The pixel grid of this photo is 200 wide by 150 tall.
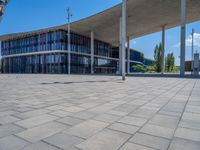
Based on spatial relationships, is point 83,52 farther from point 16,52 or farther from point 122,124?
point 122,124

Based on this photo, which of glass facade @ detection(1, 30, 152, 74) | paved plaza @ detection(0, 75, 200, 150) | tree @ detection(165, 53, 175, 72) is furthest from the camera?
tree @ detection(165, 53, 175, 72)

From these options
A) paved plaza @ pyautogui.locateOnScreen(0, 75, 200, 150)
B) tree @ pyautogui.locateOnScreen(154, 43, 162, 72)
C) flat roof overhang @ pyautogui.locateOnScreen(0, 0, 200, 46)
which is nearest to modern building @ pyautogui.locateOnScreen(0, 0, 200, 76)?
flat roof overhang @ pyautogui.locateOnScreen(0, 0, 200, 46)

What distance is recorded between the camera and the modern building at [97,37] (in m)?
27.8

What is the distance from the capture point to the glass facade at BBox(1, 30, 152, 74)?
44938 millimetres

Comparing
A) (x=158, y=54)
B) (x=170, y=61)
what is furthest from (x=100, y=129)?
(x=170, y=61)

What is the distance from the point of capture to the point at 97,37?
50.2 m

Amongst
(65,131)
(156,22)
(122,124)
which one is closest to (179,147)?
(122,124)

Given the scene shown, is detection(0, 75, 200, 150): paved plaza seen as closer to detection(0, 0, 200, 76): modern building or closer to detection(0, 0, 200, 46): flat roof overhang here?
detection(0, 0, 200, 76): modern building

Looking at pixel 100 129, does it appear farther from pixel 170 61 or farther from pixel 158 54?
pixel 170 61

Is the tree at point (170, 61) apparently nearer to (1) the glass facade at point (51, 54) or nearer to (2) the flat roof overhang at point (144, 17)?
(1) the glass facade at point (51, 54)

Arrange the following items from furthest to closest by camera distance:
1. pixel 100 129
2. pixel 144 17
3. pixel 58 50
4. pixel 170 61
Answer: pixel 170 61 → pixel 58 50 → pixel 144 17 → pixel 100 129

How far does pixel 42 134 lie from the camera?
2.81m

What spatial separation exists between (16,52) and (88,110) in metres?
58.1

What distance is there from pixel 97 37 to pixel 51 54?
15062 mm
